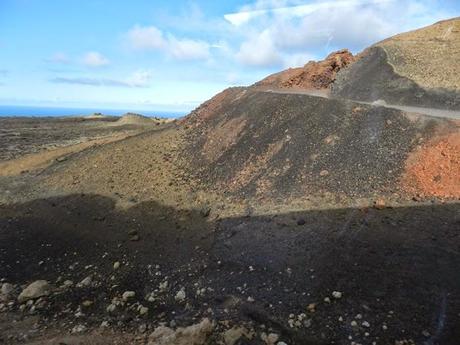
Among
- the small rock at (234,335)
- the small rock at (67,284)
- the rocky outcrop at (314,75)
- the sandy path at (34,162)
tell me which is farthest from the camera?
the sandy path at (34,162)

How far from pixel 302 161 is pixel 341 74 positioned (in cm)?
922

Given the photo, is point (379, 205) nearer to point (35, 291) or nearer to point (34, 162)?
point (35, 291)

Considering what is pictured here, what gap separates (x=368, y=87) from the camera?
1989 centimetres

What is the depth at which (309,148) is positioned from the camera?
49.0ft

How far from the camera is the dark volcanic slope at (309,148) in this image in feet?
43.6

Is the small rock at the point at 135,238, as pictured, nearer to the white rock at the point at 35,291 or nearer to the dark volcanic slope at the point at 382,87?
the white rock at the point at 35,291

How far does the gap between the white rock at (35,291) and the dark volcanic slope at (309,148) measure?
6.03 metres

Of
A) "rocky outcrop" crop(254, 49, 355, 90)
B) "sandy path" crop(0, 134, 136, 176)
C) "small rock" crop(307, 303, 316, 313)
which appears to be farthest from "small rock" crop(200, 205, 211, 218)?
"sandy path" crop(0, 134, 136, 176)

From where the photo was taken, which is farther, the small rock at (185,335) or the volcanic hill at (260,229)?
the volcanic hill at (260,229)

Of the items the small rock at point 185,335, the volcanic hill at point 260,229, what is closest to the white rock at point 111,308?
the volcanic hill at point 260,229

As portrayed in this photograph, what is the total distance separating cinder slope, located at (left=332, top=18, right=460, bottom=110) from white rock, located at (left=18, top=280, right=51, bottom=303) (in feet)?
46.1

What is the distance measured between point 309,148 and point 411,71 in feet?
28.9

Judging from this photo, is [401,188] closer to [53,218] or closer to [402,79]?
[402,79]

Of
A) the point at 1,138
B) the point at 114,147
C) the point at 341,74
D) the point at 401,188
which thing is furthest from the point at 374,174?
the point at 1,138
